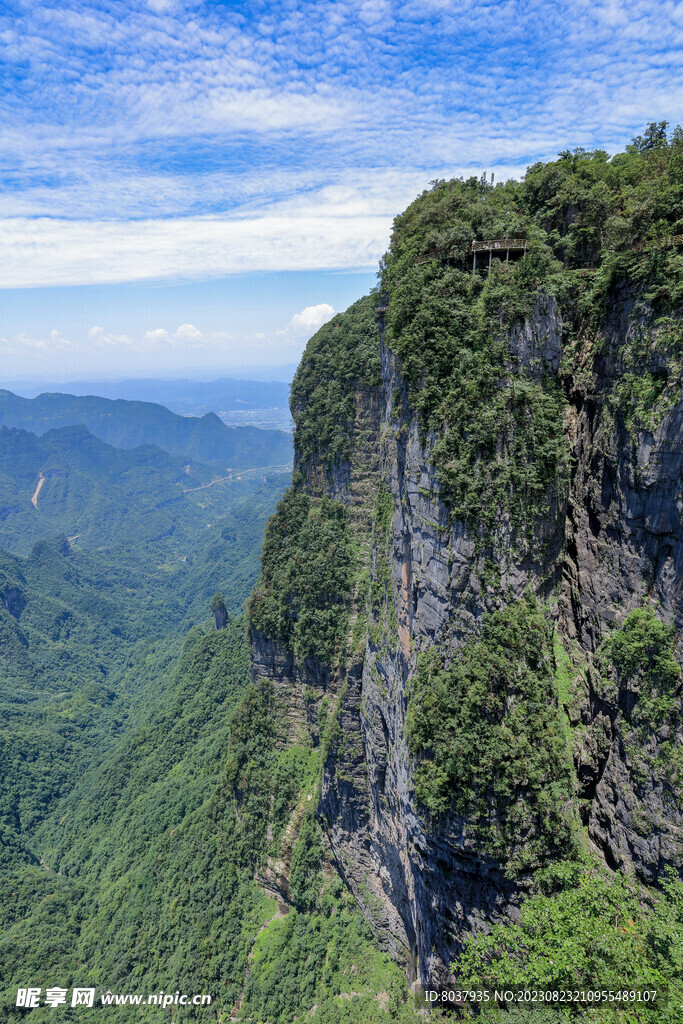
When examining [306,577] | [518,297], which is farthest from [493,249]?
[306,577]

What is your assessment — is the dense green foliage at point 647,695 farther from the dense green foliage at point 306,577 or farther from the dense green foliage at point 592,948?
the dense green foliage at point 306,577

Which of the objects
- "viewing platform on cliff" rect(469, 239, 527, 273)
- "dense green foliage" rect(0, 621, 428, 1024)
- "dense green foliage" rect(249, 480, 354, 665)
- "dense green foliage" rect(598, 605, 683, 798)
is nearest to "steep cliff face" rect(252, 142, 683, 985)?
"dense green foliage" rect(598, 605, 683, 798)

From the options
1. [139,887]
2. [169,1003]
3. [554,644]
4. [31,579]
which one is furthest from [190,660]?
[31,579]

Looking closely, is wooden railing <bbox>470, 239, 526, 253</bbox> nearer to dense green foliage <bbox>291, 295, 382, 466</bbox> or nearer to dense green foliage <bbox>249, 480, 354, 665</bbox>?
dense green foliage <bbox>291, 295, 382, 466</bbox>

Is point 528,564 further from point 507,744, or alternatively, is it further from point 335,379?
point 335,379

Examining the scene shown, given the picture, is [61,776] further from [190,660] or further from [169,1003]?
[169,1003]

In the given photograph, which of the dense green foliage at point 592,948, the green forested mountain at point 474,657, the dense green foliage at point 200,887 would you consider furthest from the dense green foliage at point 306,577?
the dense green foliage at point 592,948
